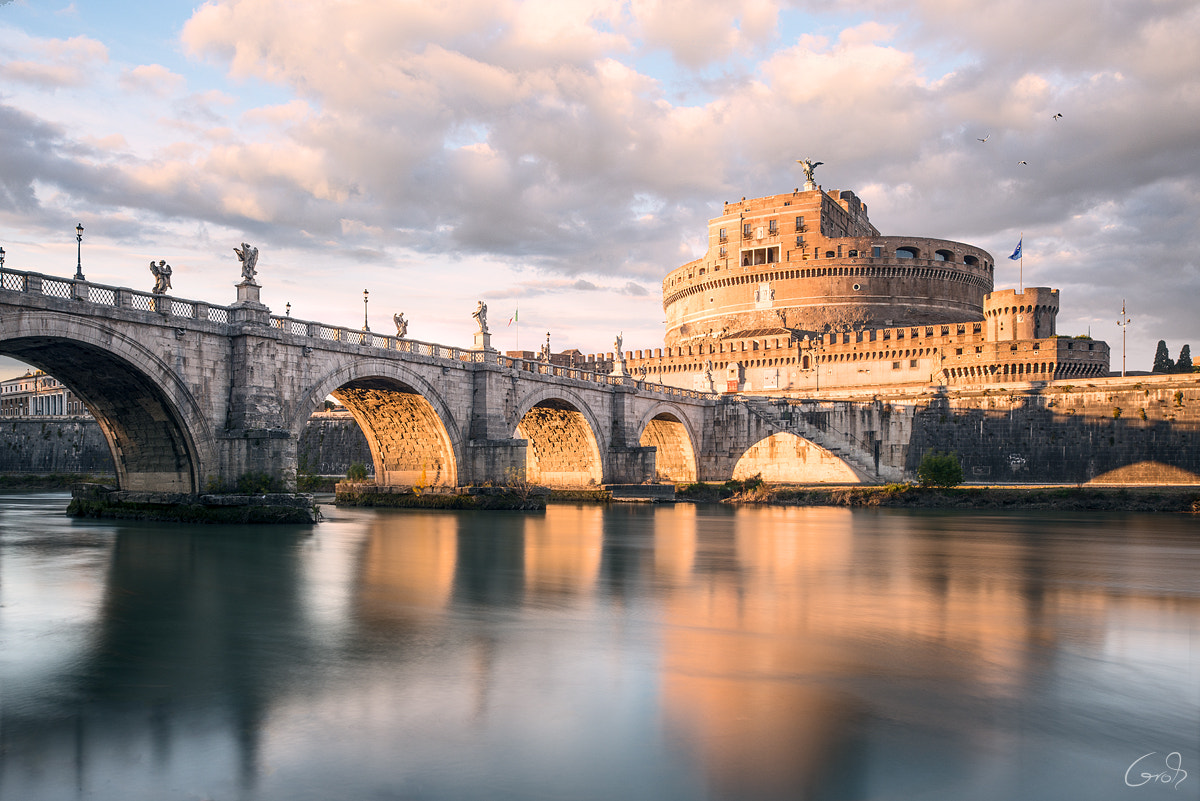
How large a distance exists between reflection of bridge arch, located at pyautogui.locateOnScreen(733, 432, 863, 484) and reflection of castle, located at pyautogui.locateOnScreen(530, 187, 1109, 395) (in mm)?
16704

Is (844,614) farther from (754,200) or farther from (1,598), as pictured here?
(754,200)

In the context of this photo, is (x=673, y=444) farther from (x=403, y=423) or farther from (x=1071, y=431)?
(x=403, y=423)

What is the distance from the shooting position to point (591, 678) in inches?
391

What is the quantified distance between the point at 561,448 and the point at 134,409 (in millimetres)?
27501

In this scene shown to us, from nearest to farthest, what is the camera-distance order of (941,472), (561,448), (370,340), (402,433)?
1. (370,340)
2. (402,433)
3. (941,472)
4. (561,448)

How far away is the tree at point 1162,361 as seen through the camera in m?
73.6

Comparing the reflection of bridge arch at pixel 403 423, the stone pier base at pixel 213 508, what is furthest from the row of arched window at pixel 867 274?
the stone pier base at pixel 213 508

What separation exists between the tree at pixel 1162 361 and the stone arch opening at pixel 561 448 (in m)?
56.4

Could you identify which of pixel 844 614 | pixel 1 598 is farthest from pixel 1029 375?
pixel 1 598

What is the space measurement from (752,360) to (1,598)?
224 feet

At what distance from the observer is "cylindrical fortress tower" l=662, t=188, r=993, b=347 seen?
271 feet

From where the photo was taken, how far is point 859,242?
8356 centimetres

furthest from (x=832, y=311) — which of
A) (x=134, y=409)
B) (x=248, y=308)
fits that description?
(x=134, y=409)

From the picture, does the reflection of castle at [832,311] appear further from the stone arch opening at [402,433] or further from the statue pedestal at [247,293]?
the statue pedestal at [247,293]
